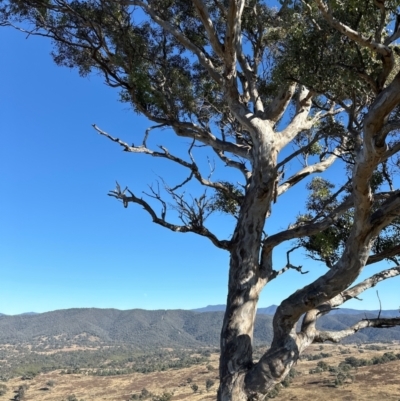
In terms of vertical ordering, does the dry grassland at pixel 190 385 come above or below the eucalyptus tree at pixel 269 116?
below

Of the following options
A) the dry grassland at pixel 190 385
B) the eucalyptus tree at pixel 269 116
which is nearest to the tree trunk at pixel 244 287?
the eucalyptus tree at pixel 269 116

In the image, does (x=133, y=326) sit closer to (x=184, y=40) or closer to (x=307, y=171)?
(x=307, y=171)

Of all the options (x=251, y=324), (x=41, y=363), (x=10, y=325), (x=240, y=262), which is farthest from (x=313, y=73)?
(x=10, y=325)

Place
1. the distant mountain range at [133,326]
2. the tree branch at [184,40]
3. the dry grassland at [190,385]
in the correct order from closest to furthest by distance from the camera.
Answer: the tree branch at [184,40], the dry grassland at [190,385], the distant mountain range at [133,326]

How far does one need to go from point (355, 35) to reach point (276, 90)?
12.6 ft

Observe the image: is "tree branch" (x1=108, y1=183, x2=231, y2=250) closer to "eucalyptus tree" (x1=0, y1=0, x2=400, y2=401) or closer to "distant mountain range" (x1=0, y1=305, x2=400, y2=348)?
"eucalyptus tree" (x1=0, y1=0, x2=400, y2=401)

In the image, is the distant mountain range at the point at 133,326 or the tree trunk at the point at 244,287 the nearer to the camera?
the tree trunk at the point at 244,287

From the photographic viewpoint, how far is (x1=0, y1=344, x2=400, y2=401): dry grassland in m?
29.4

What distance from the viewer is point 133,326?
176 m

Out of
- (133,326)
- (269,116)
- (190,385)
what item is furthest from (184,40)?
(133,326)

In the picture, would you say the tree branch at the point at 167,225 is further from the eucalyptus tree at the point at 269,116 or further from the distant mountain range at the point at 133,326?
the distant mountain range at the point at 133,326

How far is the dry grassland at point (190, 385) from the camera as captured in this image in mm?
29406

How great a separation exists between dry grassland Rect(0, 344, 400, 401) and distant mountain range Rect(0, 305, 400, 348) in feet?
286

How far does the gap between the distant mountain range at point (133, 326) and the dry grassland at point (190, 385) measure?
8714 cm
